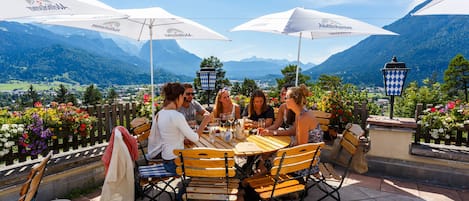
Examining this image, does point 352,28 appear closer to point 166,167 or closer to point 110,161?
point 166,167

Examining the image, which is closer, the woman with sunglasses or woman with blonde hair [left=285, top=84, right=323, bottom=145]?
woman with blonde hair [left=285, top=84, right=323, bottom=145]

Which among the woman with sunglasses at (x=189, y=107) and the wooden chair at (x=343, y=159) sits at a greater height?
the woman with sunglasses at (x=189, y=107)

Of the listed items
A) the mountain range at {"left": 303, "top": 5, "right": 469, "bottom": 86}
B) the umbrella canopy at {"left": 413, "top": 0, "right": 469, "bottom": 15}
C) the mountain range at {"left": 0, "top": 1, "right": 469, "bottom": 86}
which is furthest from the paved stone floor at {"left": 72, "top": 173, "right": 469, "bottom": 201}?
the mountain range at {"left": 0, "top": 1, "right": 469, "bottom": 86}

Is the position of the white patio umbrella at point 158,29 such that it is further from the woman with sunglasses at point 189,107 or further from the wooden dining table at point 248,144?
the wooden dining table at point 248,144

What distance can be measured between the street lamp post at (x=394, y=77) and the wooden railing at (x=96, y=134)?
3.86 metres

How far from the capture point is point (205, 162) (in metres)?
2.38

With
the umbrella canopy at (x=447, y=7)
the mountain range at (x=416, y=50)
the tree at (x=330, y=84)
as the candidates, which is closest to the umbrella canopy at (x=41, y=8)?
the umbrella canopy at (x=447, y=7)

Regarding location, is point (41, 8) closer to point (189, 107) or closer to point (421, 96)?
point (189, 107)

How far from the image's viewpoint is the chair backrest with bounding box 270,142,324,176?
2.40 m

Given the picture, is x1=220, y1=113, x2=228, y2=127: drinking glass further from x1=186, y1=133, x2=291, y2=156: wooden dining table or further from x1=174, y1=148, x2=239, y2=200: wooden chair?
x1=174, y1=148, x2=239, y2=200: wooden chair

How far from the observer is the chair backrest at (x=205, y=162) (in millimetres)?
2312

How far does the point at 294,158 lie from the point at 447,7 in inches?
82.9

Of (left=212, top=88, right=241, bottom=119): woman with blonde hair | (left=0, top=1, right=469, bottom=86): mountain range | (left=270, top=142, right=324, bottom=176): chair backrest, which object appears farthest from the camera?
(left=0, top=1, right=469, bottom=86): mountain range

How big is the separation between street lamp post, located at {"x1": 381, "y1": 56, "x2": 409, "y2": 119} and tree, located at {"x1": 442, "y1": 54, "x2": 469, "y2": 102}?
35835 millimetres
